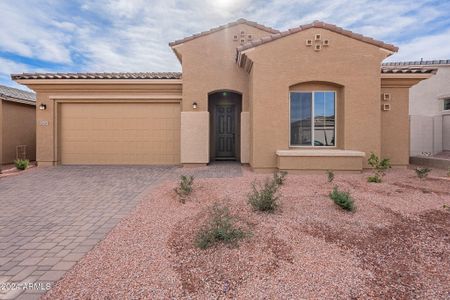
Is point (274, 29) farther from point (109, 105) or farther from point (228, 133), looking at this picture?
point (109, 105)

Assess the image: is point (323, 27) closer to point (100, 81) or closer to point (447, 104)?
point (100, 81)

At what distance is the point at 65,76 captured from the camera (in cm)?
1059

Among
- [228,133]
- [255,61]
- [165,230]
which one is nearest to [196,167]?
[228,133]

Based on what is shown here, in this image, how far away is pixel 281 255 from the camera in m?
3.27

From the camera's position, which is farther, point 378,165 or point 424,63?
point 424,63

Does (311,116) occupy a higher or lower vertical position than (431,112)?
lower

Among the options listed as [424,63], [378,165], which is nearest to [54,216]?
[378,165]

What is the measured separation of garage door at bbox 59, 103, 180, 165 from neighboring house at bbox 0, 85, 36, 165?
2.77 m

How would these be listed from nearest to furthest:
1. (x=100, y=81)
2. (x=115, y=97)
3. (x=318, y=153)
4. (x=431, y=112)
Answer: (x=318, y=153)
(x=100, y=81)
(x=115, y=97)
(x=431, y=112)

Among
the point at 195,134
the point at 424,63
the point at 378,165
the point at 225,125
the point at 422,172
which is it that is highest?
the point at 424,63

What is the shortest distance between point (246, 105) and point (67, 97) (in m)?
7.98

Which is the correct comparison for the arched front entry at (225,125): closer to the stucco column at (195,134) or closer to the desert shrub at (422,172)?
the stucco column at (195,134)

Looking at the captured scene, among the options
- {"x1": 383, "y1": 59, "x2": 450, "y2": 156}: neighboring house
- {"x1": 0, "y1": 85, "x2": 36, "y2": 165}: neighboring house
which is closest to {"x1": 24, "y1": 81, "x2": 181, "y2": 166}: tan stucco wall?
{"x1": 0, "y1": 85, "x2": 36, "y2": 165}: neighboring house

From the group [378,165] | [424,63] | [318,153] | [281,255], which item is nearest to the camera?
[281,255]
